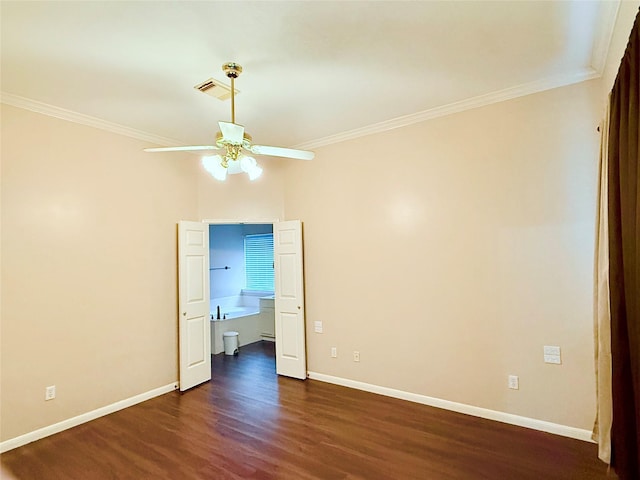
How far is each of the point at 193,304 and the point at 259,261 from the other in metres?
3.42

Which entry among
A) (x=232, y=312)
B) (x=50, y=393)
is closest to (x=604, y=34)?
(x=50, y=393)

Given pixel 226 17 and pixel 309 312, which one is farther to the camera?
pixel 309 312

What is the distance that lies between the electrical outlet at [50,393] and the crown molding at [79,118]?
2536mm

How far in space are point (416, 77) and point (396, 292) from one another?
2145 millimetres

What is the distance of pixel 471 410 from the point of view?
337cm

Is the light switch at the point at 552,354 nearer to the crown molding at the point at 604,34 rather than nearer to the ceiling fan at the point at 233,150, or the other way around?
the crown molding at the point at 604,34

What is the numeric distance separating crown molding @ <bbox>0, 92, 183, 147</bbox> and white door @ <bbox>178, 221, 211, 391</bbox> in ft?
3.38

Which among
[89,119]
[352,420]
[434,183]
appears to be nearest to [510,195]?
[434,183]

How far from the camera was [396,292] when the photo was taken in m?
3.85

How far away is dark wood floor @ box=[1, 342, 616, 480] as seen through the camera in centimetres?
256

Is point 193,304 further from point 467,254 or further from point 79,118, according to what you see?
point 467,254

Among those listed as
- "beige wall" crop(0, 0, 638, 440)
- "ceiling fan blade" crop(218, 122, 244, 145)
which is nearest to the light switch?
"beige wall" crop(0, 0, 638, 440)

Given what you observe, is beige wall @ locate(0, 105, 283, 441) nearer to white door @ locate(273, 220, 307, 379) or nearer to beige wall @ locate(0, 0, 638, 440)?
beige wall @ locate(0, 0, 638, 440)

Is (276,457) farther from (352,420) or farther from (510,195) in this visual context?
(510,195)
